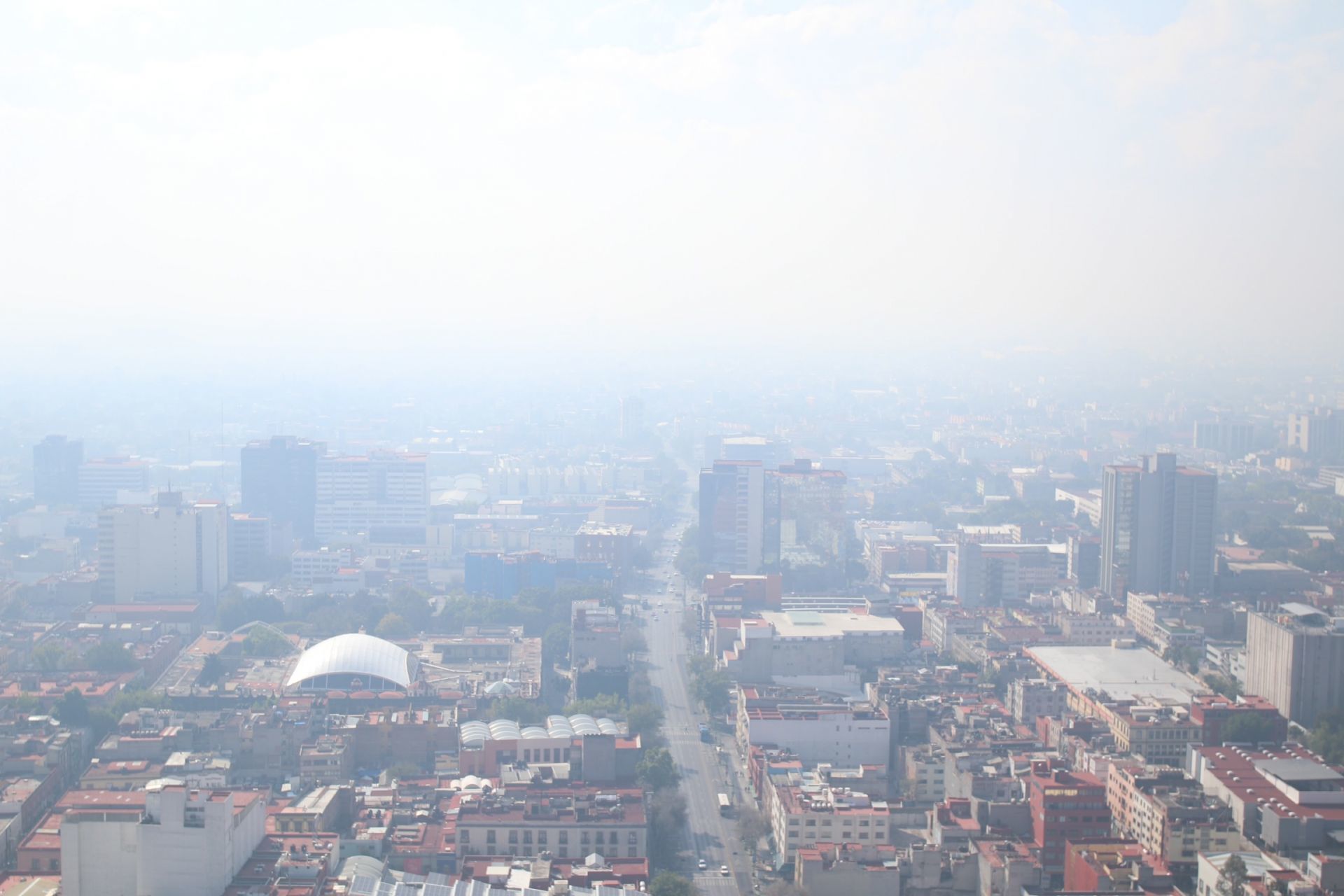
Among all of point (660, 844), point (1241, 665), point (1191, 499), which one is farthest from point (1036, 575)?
point (660, 844)

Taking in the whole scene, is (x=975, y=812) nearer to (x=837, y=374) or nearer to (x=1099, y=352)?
(x=1099, y=352)

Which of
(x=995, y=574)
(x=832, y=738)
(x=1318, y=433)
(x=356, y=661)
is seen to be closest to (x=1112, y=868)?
(x=832, y=738)

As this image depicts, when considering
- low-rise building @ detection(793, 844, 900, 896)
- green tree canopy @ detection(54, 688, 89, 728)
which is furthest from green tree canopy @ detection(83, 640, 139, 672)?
low-rise building @ detection(793, 844, 900, 896)

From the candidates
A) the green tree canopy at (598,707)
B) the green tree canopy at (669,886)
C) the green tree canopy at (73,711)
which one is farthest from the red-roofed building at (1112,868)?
the green tree canopy at (73,711)

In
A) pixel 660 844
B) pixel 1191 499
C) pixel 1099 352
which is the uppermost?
pixel 1099 352

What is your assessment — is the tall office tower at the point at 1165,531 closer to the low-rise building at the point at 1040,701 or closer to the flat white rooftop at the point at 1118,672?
the flat white rooftop at the point at 1118,672

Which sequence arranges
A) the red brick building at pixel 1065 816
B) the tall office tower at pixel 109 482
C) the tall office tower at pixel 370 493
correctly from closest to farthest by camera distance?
the red brick building at pixel 1065 816
the tall office tower at pixel 370 493
the tall office tower at pixel 109 482
